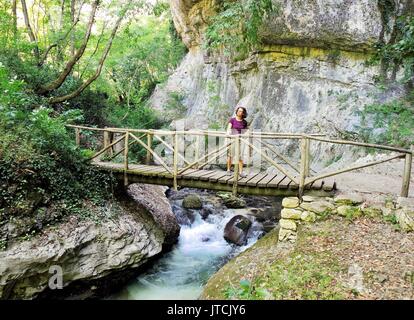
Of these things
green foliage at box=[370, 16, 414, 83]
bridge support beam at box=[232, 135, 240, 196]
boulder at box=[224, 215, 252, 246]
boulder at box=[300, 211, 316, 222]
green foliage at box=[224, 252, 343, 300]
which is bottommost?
boulder at box=[224, 215, 252, 246]

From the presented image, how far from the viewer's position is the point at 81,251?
6.79 meters

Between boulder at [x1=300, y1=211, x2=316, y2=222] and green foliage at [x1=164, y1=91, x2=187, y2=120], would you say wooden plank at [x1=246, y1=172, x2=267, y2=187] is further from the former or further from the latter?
green foliage at [x1=164, y1=91, x2=187, y2=120]

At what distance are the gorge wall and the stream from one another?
3.69 metres

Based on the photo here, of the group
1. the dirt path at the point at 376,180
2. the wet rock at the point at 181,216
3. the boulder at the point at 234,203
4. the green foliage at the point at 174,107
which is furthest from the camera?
the green foliage at the point at 174,107

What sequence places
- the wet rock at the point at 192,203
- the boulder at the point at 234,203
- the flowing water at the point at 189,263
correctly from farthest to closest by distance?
the boulder at the point at 234,203 → the wet rock at the point at 192,203 → the flowing water at the point at 189,263

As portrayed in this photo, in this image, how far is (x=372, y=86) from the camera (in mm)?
12523

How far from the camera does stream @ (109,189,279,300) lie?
7.91 metres

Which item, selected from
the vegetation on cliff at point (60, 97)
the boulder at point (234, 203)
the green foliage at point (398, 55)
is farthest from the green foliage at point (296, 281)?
the green foliage at point (398, 55)

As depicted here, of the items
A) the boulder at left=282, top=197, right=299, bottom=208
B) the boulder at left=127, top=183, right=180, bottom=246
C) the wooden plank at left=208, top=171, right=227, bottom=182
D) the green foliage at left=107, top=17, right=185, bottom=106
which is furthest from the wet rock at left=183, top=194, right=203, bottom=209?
the green foliage at left=107, top=17, right=185, bottom=106

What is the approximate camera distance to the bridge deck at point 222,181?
6846mm

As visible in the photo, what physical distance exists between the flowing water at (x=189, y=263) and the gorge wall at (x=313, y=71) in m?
4.82

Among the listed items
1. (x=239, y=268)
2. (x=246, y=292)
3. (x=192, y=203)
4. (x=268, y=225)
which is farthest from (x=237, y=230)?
(x=246, y=292)

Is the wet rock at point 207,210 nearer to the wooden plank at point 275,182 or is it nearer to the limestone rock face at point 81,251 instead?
the limestone rock face at point 81,251
